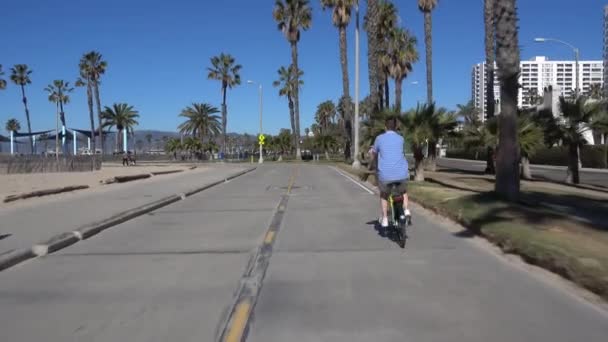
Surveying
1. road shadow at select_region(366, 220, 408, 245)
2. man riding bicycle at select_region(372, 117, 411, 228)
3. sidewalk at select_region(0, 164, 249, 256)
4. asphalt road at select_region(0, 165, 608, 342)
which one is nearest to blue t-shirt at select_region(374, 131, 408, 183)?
man riding bicycle at select_region(372, 117, 411, 228)

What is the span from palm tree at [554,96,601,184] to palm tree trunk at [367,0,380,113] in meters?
14.2

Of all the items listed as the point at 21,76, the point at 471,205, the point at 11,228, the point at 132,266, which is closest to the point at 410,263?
the point at 132,266

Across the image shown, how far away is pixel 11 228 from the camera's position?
467 inches

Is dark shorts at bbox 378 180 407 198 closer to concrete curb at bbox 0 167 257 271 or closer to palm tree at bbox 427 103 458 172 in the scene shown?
concrete curb at bbox 0 167 257 271

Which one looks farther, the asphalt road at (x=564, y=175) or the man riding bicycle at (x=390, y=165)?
the asphalt road at (x=564, y=175)

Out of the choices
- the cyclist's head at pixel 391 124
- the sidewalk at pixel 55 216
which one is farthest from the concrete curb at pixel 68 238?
the cyclist's head at pixel 391 124

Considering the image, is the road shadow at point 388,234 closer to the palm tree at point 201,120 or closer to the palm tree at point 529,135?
the palm tree at point 529,135

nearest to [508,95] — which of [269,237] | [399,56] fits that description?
[269,237]

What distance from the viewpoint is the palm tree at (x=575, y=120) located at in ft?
88.6

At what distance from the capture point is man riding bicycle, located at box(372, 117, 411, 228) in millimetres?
9992

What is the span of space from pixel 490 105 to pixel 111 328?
32.5 m

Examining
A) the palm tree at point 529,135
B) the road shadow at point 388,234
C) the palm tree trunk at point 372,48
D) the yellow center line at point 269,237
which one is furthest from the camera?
the palm tree trunk at point 372,48

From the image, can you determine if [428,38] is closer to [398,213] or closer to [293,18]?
[293,18]

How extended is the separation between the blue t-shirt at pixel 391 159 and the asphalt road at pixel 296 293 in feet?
3.73
